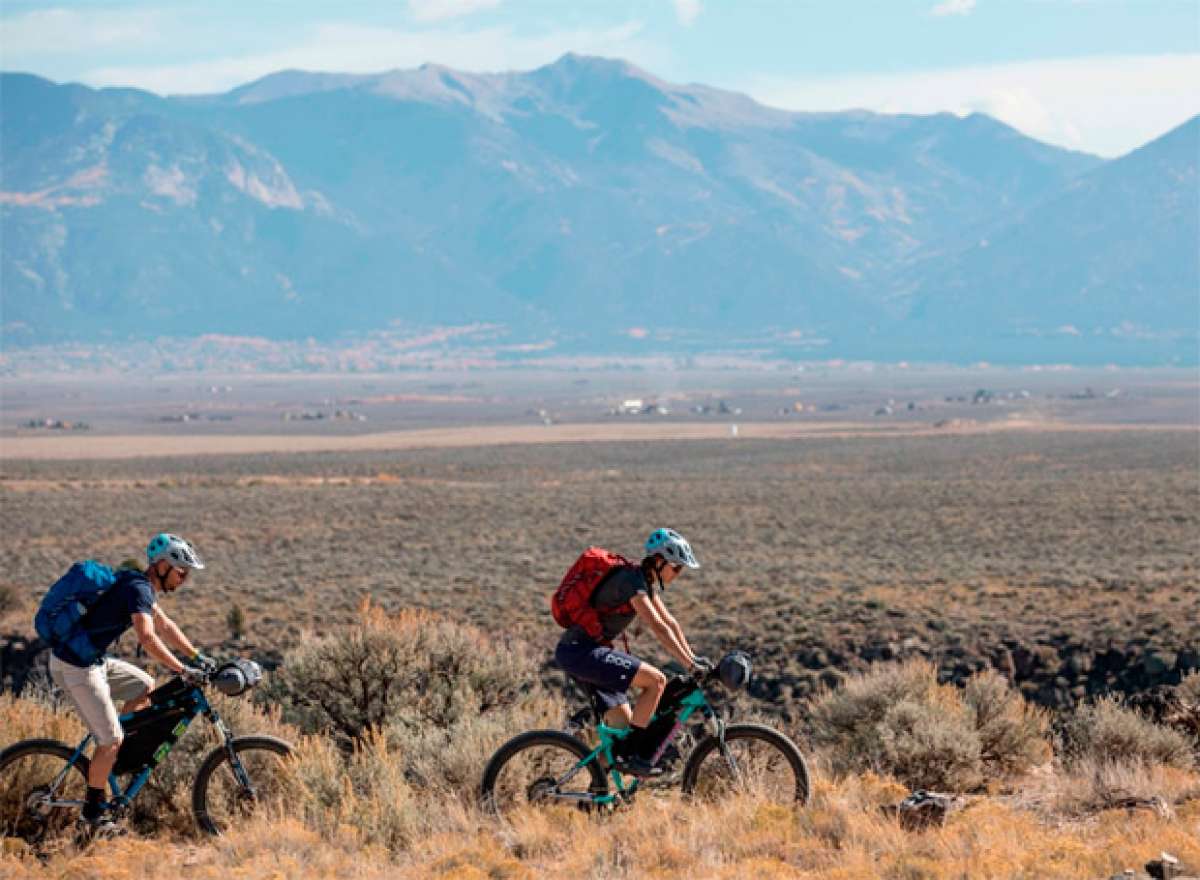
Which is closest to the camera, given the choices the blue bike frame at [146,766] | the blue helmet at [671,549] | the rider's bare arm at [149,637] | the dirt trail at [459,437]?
the rider's bare arm at [149,637]

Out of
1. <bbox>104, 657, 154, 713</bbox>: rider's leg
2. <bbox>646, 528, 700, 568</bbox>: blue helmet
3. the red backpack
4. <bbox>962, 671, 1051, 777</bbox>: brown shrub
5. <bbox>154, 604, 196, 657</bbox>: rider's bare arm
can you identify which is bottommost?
<bbox>962, 671, 1051, 777</bbox>: brown shrub

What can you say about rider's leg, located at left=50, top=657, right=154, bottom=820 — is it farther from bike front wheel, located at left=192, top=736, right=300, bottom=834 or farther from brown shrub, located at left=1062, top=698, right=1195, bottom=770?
brown shrub, located at left=1062, top=698, right=1195, bottom=770

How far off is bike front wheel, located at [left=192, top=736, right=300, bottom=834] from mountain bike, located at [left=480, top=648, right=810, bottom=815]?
1.05 m

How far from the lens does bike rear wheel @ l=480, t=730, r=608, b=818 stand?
755 cm

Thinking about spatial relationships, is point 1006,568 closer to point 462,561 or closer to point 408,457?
point 462,561

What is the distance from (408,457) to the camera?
246ft

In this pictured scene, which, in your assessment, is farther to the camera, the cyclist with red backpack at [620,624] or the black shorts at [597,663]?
the black shorts at [597,663]

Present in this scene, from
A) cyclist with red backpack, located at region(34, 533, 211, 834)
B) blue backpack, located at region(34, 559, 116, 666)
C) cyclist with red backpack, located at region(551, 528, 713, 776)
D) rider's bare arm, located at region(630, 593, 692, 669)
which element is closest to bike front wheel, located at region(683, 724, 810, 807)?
cyclist with red backpack, located at region(551, 528, 713, 776)

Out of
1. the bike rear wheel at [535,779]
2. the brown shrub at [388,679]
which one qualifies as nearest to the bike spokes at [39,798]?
the bike rear wheel at [535,779]

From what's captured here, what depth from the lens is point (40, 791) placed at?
24.6ft

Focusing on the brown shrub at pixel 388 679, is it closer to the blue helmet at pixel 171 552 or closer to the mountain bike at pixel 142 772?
the mountain bike at pixel 142 772

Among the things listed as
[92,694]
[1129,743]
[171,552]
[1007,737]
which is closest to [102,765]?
[92,694]

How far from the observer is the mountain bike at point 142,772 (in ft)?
24.5

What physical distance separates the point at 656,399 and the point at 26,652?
138 meters
